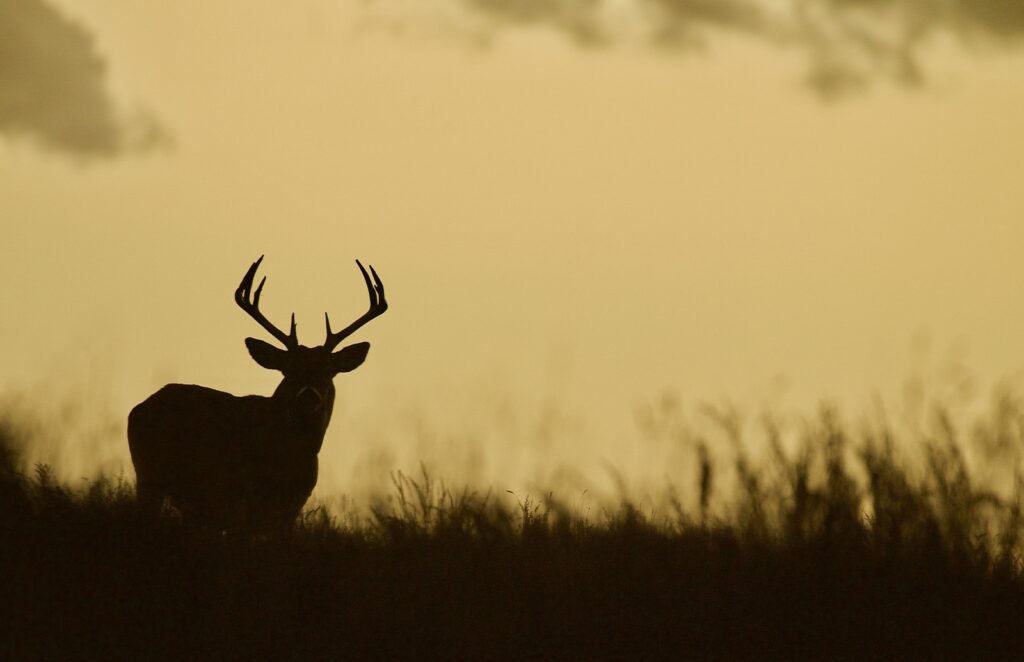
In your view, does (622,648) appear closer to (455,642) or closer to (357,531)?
(455,642)

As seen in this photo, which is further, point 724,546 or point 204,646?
point 724,546

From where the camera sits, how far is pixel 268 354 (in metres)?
10.5

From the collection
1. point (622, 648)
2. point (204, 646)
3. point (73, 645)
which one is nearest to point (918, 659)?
point (622, 648)

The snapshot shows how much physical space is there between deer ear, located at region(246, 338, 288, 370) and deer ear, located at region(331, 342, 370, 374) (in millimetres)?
359

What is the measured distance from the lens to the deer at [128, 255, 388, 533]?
9734 mm

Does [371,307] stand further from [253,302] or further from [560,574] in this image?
[560,574]

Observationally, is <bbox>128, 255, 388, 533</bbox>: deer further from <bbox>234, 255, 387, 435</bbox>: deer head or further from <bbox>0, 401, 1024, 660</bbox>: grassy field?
<bbox>0, 401, 1024, 660</bbox>: grassy field

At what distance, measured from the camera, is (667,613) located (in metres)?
6.23

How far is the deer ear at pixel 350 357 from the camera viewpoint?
34.2 feet

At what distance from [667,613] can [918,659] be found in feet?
3.45

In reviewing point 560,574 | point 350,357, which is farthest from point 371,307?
point 560,574

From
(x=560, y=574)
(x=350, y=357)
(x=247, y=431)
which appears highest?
(x=350, y=357)

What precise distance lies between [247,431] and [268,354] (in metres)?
0.60

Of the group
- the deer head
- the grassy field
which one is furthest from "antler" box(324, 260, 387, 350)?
the grassy field
